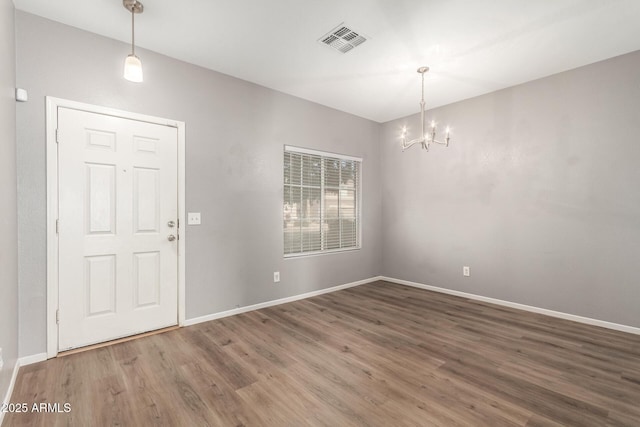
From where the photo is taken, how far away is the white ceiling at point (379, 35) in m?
2.31

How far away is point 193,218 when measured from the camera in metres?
3.15

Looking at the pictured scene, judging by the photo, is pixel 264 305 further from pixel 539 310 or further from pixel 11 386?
pixel 539 310

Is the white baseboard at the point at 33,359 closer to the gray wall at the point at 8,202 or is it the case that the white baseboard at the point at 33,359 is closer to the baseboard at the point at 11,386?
the baseboard at the point at 11,386

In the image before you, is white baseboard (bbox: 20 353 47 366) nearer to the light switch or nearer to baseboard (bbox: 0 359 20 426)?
baseboard (bbox: 0 359 20 426)

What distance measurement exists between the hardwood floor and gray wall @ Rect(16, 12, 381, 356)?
602 millimetres

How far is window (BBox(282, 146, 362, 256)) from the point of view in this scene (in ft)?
13.4

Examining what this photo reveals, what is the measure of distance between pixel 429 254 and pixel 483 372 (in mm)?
2509

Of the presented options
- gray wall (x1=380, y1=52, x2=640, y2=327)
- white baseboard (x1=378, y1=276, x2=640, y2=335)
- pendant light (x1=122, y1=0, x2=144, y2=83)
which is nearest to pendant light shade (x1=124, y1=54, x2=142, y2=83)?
→ pendant light (x1=122, y1=0, x2=144, y2=83)

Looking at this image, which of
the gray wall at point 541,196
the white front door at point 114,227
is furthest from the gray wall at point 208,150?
the gray wall at point 541,196

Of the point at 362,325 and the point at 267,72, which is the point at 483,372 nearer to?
the point at 362,325

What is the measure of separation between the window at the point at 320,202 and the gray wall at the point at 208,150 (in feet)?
0.55

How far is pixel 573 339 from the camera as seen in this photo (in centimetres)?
279

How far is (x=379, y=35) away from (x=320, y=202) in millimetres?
2396

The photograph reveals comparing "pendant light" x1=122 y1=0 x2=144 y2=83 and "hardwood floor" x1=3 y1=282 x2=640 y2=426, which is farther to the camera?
"pendant light" x1=122 y1=0 x2=144 y2=83
